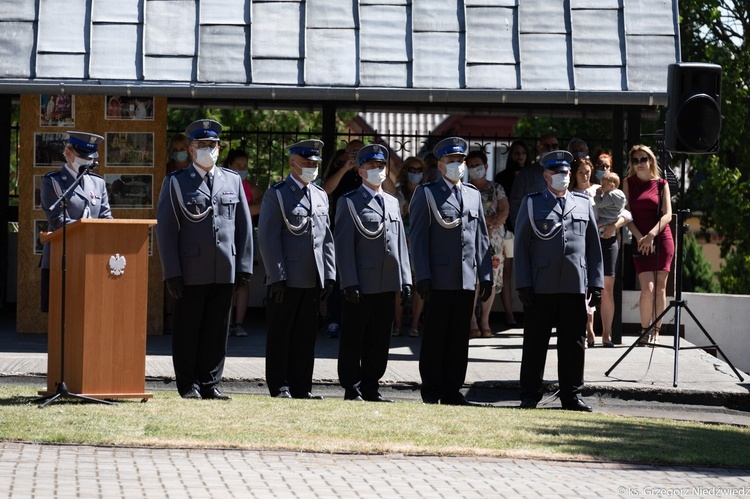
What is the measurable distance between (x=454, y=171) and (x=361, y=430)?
3.33 metres

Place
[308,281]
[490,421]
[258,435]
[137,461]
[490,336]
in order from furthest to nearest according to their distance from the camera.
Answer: [490,336] → [308,281] → [490,421] → [258,435] → [137,461]

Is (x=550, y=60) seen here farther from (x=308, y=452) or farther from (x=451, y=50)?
(x=308, y=452)

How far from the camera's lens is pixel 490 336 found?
1572 cm

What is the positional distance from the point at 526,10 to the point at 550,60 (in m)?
0.71

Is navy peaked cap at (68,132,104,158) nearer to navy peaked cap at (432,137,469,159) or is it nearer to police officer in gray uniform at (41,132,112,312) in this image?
police officer in gray uniform at (41,132,112,312)

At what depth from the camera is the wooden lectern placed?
9.48 m

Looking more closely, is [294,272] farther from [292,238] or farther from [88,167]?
[88,167]

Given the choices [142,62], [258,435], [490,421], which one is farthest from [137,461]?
[142,62]

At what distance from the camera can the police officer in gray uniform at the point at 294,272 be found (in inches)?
438

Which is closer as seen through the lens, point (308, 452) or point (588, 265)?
point (308, 452)

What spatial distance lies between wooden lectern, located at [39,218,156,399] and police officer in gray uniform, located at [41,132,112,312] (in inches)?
31.7

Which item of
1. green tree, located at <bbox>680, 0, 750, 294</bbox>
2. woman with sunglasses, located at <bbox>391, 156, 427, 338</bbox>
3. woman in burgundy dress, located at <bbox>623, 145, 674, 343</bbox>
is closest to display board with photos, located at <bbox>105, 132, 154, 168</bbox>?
woman with sunglasses, located at <bbox>391, 156, 427, 338</bbox>

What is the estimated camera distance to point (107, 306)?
9.55 metres

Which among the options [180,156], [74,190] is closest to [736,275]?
[180,156]
